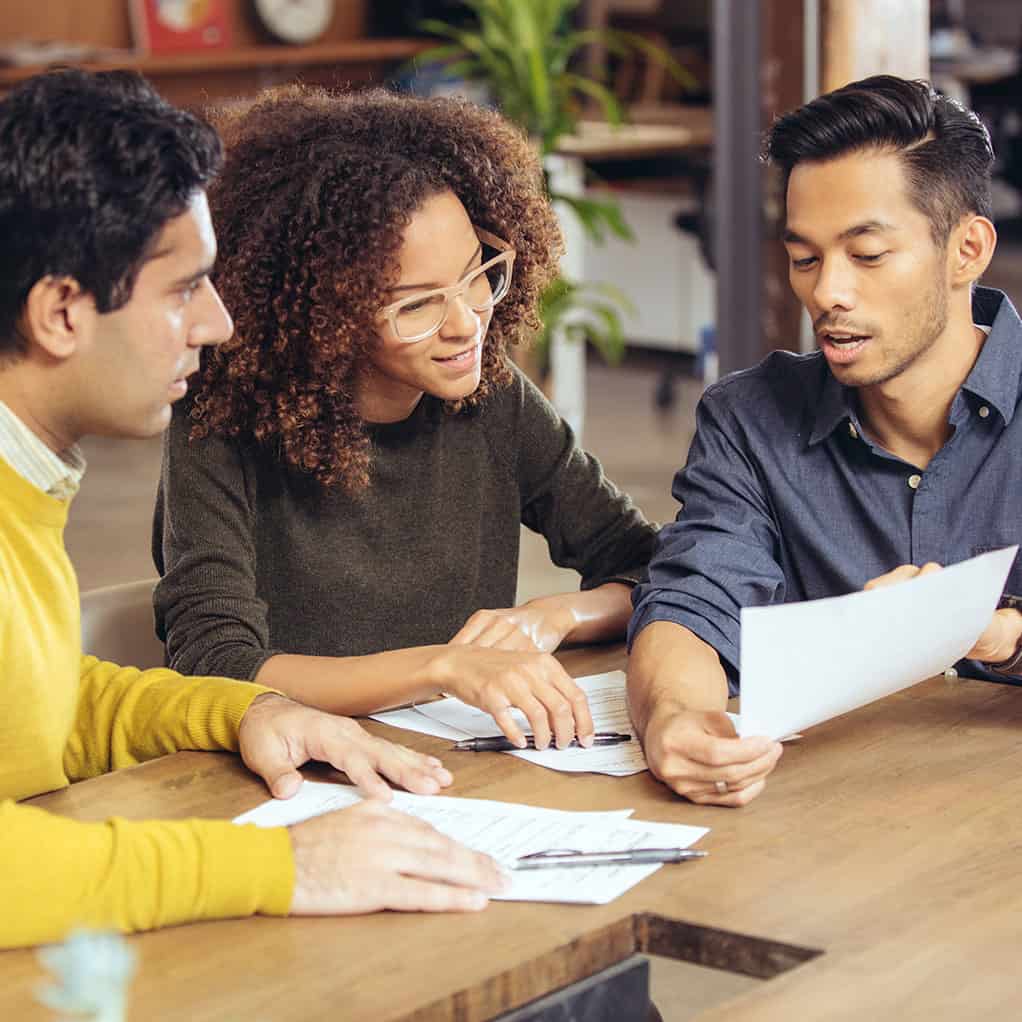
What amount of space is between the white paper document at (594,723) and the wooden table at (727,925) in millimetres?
24

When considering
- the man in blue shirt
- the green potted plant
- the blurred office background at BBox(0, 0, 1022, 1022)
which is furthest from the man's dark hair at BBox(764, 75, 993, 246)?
the green potted plant

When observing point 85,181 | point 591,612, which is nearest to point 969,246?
point 591,612

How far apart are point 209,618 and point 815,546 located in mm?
679

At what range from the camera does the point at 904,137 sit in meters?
1.82

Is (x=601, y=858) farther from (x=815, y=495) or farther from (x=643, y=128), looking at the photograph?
(x=643, y=128)

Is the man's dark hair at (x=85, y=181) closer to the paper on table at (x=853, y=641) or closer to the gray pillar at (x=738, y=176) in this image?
the paper on table at (x=853, y=641)

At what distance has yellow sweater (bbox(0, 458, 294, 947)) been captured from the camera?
120 centimetres

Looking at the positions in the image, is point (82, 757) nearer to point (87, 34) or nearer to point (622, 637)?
point (622, 637)

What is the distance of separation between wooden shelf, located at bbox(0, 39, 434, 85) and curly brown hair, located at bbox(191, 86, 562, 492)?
4749 millimetres

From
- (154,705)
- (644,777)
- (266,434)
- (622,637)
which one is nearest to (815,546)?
(622,637)

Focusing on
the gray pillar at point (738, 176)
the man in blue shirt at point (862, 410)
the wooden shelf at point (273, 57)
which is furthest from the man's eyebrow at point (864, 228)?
the wooden shelf at point (273, 57)

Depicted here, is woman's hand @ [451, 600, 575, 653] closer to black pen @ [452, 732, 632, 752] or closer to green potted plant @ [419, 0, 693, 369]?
black pen @ [452, 732, 632, 752]

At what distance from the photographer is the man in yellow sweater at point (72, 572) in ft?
3.99

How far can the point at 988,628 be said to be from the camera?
1630 mm
